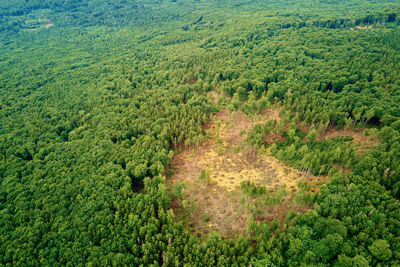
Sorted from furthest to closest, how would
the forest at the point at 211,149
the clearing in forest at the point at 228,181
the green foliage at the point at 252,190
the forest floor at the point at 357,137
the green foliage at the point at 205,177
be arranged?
the forest floor at the point at 357,137
the green foliage at the point at 205,177
the green foliage at the point at 252,190
the clearing in forest at the point at 228,181
the forest at the point at 211,149

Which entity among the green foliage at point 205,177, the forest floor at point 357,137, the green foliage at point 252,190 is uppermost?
the forest floor at point 357,137

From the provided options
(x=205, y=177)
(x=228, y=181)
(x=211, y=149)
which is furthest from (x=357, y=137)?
(x=205, y=177)

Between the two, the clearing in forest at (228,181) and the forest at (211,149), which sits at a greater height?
the forest at (211,149)

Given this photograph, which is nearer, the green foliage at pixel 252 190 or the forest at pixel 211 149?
the forest at pixel 211 149

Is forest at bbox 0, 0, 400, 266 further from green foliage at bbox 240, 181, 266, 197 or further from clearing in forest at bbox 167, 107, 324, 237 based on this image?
clearing in forest at bbox 167, 107, 324, 237

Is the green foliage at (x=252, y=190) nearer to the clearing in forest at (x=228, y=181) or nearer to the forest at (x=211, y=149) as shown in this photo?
the forest at (x=211, y=149)

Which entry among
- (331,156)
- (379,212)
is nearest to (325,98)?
(331,156)

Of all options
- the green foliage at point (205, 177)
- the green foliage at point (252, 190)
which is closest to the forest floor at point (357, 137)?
the green foliage at point (252, 190)
